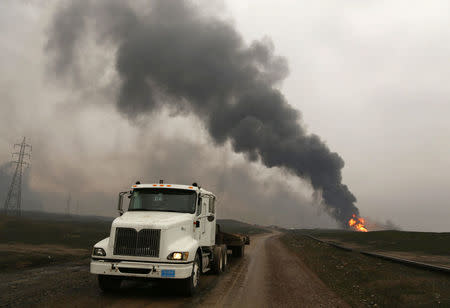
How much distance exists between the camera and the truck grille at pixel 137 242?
905cm

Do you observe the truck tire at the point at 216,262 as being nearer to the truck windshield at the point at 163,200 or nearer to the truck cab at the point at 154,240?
the truck cab at the point at 154,240

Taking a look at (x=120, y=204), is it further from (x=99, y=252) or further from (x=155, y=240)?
(x=155, y=240)

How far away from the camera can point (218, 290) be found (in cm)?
1052

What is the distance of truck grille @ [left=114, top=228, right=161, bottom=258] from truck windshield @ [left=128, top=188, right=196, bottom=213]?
1710 mm

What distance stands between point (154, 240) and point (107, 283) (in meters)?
2.04

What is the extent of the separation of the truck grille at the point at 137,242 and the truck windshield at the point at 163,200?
67.3 inches

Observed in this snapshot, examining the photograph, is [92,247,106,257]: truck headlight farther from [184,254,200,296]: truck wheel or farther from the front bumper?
[184,254,200,296]: truck wheel

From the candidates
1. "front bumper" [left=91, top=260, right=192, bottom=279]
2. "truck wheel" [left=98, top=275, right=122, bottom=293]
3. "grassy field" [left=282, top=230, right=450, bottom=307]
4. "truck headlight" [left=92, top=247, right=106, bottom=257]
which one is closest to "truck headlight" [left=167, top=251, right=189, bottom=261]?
"front bumper" [left=91, top=260, right=192, bottom=279]

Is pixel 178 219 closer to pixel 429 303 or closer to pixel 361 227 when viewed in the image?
pixel 429 303

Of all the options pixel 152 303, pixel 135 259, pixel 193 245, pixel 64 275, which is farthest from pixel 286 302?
pixel 64 275

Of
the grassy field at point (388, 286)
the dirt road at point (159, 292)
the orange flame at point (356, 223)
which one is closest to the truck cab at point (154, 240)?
the dirt road at point (159, 292)

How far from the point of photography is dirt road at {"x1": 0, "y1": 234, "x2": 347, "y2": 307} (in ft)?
28.3

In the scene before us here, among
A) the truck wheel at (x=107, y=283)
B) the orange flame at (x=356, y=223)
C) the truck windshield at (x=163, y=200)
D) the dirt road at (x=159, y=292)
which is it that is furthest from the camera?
the orange flame at (x=356, y=223)

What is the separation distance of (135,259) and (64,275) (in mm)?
5280
